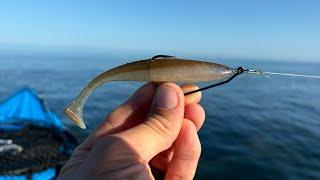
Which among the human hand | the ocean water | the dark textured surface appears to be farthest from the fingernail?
the ocean water

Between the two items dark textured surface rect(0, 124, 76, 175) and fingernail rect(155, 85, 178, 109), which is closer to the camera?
fingernail rect(155, 85, 178, 109)

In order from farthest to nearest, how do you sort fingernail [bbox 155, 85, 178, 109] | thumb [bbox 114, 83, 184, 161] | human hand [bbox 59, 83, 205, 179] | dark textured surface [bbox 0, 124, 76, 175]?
dark textured surface [bbox 0, 124, 76, 175], fingernail [bbox 155, 85, 178, 109], thumb [bbox 114, 83, 184, 161], human hand [bbox 59, 83, 205, 179]

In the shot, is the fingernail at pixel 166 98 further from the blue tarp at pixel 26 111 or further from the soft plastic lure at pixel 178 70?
the blue tarp at pixel 26 111

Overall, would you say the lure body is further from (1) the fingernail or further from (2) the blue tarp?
(2) the blue tarp

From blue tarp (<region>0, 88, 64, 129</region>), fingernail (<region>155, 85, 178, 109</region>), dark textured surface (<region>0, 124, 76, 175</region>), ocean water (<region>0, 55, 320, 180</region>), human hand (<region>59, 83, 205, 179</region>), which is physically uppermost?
fingernail (<region>155, 85, 178, 109</region>)

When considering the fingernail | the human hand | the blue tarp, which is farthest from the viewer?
the blue tarp

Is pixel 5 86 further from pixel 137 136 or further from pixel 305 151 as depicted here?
pixel 137 136

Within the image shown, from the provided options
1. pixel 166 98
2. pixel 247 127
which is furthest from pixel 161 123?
pixel 247 127

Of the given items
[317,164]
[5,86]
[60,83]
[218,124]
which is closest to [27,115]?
[218,124]

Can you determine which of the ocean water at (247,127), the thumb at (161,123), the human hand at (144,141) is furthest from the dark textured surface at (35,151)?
the thumb at (161,123)
